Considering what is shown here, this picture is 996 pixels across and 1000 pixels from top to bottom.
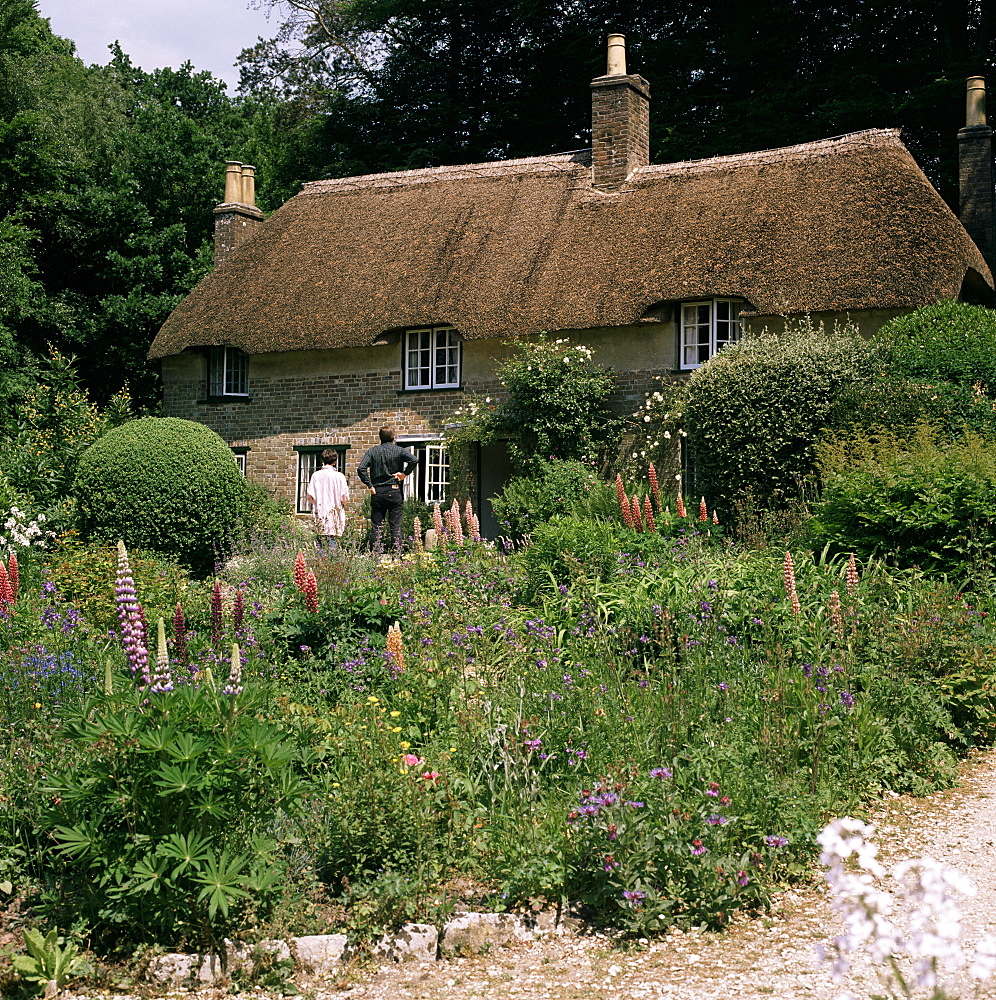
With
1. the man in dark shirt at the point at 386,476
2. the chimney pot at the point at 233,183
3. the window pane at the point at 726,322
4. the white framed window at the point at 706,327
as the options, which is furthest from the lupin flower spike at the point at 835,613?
the chimney pot at the point at 233,183

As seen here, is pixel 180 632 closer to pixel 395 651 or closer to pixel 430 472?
pixel 395 651

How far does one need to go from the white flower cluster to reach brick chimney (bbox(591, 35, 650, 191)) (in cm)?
1059

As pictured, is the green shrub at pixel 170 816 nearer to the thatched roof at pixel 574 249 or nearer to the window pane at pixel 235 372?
the thatched roof at pixel 574 249

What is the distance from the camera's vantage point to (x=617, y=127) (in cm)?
1792

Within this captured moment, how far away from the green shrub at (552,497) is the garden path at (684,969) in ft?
25.9

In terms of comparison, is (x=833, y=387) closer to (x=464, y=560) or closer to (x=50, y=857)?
(x=464, y=560)

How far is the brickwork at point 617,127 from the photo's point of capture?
17.5m

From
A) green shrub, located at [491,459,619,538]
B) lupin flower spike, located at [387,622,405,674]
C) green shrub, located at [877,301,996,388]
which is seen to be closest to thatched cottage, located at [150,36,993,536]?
green shrub, located at [877,301,996,388]

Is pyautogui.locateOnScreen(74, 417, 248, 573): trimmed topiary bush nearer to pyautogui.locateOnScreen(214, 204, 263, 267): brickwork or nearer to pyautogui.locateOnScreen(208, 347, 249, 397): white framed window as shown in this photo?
pyautogui.locateOnScreen(208, 347, 249, 397): white framed window

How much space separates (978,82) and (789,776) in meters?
16.6

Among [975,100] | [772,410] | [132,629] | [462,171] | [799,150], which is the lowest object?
[132,629]

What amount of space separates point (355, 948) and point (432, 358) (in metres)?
14.2

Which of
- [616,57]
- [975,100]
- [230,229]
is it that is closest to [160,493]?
[230,229]

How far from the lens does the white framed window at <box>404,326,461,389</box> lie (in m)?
17.6
